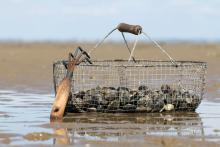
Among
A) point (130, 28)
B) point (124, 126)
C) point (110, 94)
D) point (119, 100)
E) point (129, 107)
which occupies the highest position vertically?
point (130, 28)

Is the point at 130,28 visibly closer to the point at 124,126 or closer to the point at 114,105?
the point at 114,105

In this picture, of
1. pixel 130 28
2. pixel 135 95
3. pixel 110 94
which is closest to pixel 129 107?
pixel 135 95

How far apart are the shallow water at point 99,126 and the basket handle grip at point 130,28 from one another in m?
1.84

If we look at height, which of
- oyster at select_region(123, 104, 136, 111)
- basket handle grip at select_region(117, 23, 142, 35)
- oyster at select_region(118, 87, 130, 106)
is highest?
basket handle grip at select_region(117, 23, 142, 35)

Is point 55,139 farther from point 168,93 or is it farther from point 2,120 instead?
point 168,93

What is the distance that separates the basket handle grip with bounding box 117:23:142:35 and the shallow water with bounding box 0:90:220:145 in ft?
6.04

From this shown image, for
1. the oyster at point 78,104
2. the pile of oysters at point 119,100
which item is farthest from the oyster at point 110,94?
the oyster at point 78,104

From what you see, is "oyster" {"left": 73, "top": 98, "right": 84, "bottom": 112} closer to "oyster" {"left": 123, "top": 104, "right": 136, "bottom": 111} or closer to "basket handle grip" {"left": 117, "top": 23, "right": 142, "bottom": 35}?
"oyster" {"left": 123, "top": 104, "right": 136, "bottom": 111}

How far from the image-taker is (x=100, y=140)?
10.2m

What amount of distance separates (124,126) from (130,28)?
309 centimetres

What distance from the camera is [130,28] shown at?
1423 centimetres

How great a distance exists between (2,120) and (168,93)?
3646 millimetres

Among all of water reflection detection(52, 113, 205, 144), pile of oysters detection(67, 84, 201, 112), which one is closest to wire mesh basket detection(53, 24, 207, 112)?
pile of oysters detection(67, 84, 201, 112)

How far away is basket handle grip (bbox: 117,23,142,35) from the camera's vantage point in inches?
557
